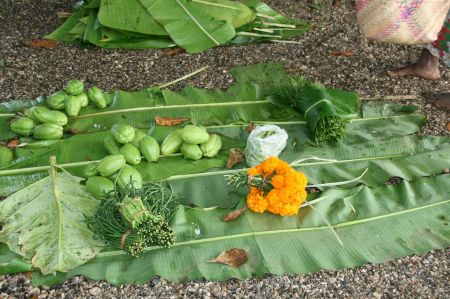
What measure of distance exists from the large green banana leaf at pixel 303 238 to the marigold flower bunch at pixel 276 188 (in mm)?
103

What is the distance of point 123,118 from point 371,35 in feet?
5.47

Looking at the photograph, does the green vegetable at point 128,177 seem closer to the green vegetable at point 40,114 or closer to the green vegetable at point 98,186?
the green vegetable at point 98,186

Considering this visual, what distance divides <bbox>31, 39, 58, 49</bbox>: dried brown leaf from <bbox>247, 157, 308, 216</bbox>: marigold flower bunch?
2396mm

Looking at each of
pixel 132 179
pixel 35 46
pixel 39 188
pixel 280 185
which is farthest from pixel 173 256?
pixel 35 46

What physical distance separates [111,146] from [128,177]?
1.20 ft

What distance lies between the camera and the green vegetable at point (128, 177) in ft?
8.92

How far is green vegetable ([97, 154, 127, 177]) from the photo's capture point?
285 cm

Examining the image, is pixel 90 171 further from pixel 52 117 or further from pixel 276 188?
pixel 276 188

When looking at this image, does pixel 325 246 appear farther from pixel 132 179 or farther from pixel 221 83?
pixel 221 83

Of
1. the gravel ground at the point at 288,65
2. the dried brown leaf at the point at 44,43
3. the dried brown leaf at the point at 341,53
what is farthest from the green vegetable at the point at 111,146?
the dried brown leaf at the point at 341,53

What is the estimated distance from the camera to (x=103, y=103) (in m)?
3.43

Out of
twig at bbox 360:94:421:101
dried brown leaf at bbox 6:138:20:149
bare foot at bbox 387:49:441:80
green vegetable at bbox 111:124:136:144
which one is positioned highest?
bare foot at bbox 387:49:441:80

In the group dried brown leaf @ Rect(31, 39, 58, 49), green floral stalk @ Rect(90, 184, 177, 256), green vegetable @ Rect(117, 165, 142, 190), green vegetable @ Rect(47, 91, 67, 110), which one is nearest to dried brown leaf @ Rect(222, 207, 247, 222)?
green floral stalk @ Rect(90, 184, 177, 256)

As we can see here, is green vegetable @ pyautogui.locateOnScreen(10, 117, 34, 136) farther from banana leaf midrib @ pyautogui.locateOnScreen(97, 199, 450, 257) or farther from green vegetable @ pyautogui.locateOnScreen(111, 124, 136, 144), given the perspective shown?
banana leaf midrib @ pyautogui.locateOnScreen(97, 199, 450, 257)
